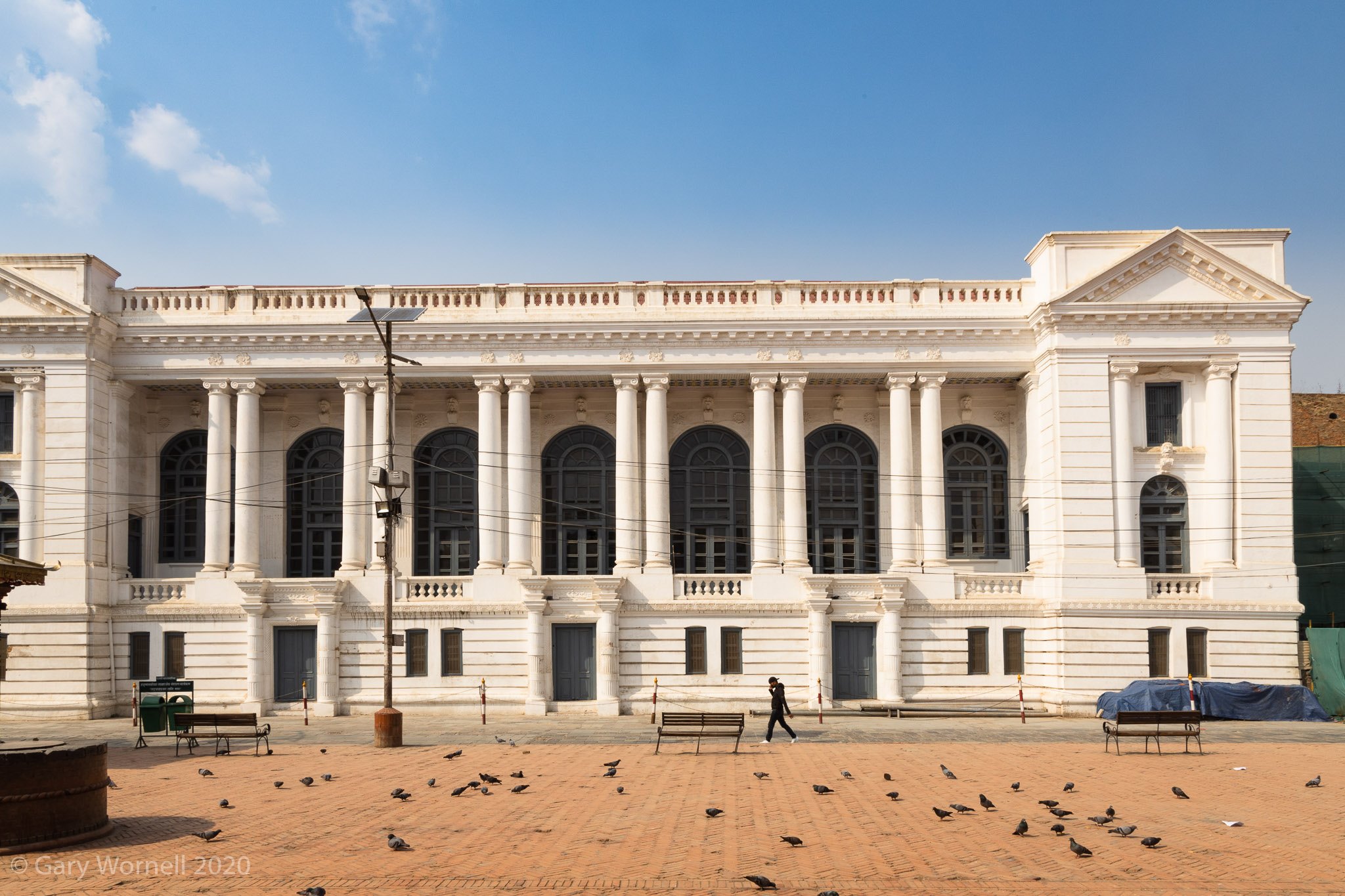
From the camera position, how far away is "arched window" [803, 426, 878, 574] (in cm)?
4431

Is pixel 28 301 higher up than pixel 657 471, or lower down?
higher up

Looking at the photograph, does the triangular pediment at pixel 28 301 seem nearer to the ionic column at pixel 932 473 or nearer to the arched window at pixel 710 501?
A: the arched window at pixel 710 501

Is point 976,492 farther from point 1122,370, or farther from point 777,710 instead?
point 777,710

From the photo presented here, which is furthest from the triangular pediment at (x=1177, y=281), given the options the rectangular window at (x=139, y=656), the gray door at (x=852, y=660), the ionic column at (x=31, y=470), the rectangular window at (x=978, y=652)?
the ionic column at (x=31, y=470)

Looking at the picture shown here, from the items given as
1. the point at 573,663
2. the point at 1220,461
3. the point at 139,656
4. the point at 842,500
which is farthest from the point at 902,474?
the point at 139,656

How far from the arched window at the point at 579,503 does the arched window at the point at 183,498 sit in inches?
479

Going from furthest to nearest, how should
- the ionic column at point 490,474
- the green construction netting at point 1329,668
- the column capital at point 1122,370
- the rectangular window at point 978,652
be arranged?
the ionic column at point 490,474 → the rectangular window at point 978,652 → the column capital at point 1122,370 → the green construction netting at point 1329,668

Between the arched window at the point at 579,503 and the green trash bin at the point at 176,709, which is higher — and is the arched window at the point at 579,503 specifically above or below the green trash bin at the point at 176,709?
above

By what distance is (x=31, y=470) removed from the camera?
40594mm

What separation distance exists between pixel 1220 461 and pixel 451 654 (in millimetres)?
25309

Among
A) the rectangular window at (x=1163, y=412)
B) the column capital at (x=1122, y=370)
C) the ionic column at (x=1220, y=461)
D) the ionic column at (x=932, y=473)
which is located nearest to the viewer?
the ionic column at (x=1220, y=461)

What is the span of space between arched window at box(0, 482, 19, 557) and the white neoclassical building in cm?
22

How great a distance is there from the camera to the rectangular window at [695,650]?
134 feet

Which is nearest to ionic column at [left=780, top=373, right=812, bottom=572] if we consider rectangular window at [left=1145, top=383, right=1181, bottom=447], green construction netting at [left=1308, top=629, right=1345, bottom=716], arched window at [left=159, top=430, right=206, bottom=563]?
rectangular window at [left=1145, top=383, right=1181, bottom=447]
